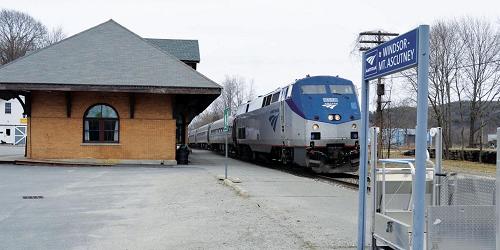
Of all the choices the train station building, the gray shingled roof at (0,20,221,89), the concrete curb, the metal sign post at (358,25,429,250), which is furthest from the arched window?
the metal sign post at (358,25,429,250)

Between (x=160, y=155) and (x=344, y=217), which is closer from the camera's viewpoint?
(x=344, y=217)

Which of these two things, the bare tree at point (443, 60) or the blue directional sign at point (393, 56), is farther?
the bare tree at point (443, 60)

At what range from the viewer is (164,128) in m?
26.8

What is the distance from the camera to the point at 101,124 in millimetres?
26688

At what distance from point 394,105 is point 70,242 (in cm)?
5019

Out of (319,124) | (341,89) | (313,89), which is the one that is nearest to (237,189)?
(319,124)

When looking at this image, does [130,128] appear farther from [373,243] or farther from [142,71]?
[373,243]

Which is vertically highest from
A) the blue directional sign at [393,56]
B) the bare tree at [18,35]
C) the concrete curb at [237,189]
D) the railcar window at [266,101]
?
the bare tree at [18,35]

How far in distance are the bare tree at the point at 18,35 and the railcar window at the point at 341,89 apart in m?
73.7

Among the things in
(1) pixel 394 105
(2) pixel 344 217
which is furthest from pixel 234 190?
(1) pixel 394 105

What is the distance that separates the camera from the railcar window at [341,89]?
21016 mm

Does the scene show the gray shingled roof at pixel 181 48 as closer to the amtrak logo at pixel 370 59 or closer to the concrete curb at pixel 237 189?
the concrete curb at pixel 237 189

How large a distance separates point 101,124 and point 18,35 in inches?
2680

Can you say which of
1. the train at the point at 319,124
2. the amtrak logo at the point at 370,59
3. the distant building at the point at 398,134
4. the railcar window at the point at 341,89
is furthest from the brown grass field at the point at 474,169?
the amtrak logo at the point at 370,59
